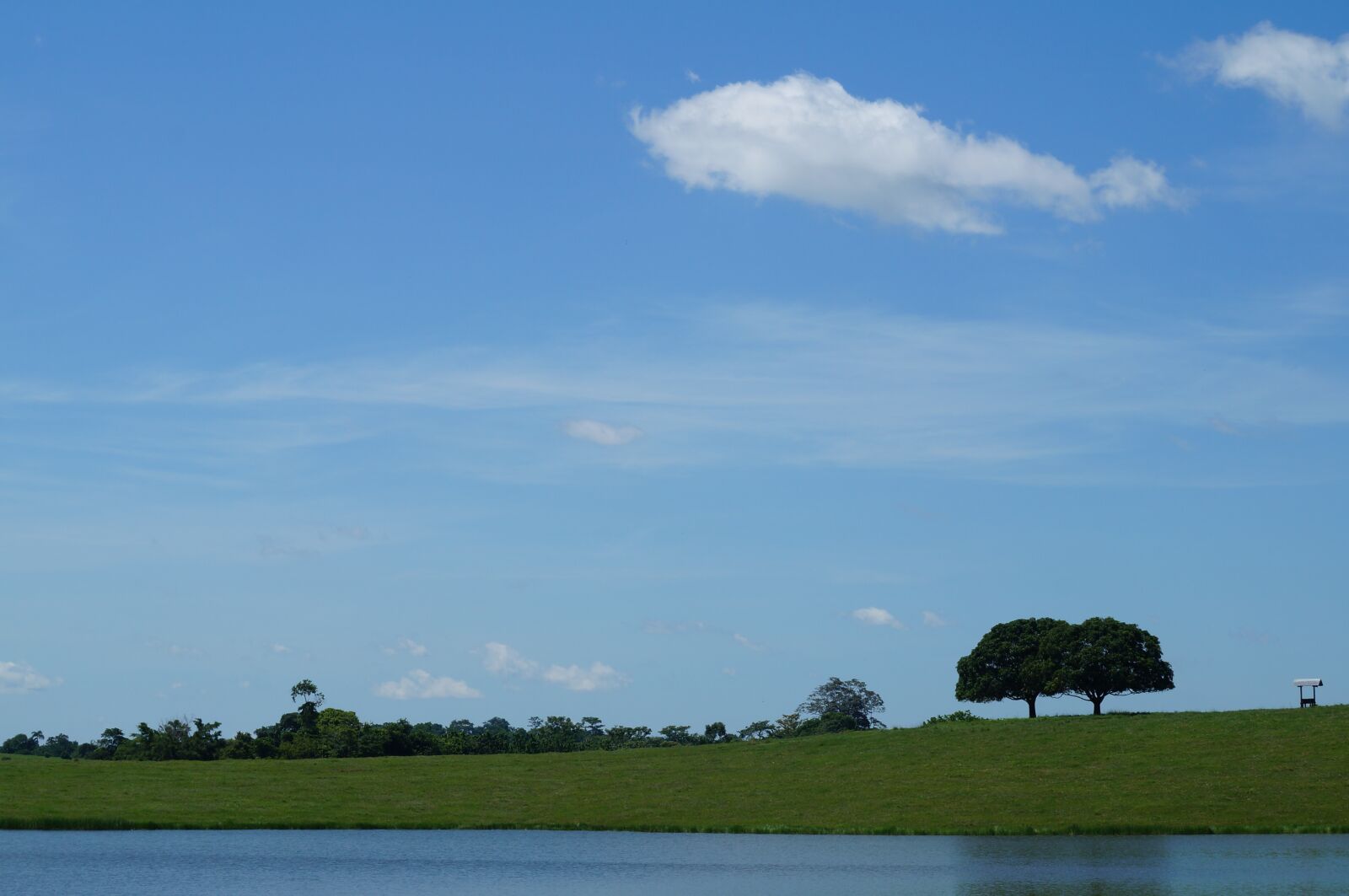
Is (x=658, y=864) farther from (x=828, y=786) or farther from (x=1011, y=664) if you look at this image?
(x=1011, y=664)

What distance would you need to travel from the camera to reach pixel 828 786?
76.8 meters

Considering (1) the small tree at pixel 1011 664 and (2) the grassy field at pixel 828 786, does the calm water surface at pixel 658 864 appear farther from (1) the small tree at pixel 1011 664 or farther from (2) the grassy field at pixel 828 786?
(1) the small tree at pixel 1011 664

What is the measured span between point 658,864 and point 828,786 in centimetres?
2790

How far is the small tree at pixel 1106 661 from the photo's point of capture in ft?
306

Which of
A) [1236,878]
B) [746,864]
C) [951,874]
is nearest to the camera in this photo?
[1236,878]

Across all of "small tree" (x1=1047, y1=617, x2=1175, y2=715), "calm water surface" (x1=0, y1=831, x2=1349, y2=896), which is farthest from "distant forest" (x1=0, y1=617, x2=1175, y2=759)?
"calm water surface" (x1=0, y1=831, x2=1349, y2=896)

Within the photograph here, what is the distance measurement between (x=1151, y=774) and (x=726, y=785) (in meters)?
23.6

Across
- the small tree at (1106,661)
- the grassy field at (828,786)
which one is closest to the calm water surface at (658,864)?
the grassy field at (828,786)

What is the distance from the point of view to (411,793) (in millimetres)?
79688

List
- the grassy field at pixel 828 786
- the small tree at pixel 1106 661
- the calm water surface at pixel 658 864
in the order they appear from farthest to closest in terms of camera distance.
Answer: the small tree at pixel 1106 661
the grassy field at pixel 828 786
the calm water surface at pixel 658 864

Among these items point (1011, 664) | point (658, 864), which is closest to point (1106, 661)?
point (1011, 664)

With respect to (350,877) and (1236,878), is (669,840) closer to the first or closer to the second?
(350,877)

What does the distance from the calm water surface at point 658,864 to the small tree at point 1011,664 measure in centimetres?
3785

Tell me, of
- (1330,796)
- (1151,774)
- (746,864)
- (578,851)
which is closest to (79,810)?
(578,851)
